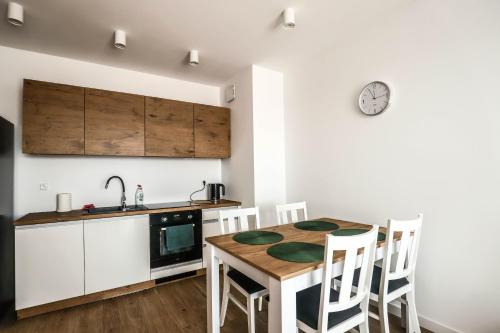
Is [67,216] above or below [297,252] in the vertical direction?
above

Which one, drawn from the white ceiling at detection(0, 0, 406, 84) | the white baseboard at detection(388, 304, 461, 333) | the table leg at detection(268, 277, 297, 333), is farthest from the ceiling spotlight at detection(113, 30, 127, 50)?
the white baseboard at detection(388, 304, 461, 333)

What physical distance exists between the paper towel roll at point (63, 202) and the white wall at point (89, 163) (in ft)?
0.57

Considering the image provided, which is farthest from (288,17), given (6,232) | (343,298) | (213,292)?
(6,232)

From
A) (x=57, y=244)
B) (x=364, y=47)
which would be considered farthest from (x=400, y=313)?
(x=57, y=244)

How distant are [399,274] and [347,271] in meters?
0.57

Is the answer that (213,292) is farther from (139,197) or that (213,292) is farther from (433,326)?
(139,197)

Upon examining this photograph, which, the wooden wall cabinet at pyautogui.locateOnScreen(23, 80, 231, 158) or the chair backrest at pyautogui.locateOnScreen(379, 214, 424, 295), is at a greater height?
the wooden wall cabinet at pyautogui.locateOnScreen(23, 80, 231, 158)

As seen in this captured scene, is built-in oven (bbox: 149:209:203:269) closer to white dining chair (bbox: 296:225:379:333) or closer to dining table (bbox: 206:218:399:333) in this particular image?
dining table (bbox: 206:218:399:333)

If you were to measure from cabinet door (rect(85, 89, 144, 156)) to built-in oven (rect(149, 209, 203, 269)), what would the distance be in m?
0.85

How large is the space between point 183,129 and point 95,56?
1252mm

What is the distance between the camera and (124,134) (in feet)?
8.90

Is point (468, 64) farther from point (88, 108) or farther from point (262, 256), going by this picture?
point (88, 108)

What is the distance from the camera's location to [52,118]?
236 centimetres

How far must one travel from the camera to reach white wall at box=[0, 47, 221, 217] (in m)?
2.46
